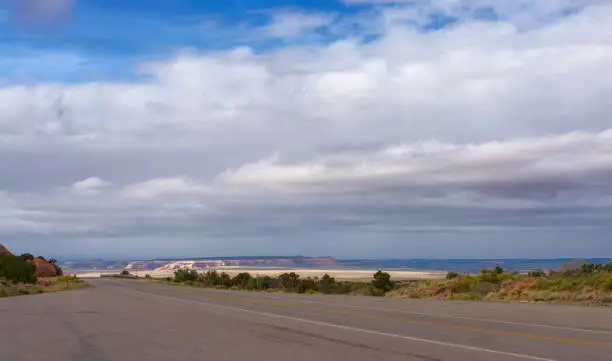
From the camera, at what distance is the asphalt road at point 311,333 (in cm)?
1286

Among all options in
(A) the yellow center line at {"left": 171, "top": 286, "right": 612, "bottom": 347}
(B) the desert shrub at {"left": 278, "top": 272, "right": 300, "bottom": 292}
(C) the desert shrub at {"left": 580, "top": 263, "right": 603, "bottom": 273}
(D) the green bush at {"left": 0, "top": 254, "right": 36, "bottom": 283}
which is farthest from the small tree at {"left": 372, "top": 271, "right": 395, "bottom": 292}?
(D) the green bush at {"left": 0, "top": 254, "right": 36, "bottom": 283}

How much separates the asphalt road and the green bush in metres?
40.2

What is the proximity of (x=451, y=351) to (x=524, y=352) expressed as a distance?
128cm

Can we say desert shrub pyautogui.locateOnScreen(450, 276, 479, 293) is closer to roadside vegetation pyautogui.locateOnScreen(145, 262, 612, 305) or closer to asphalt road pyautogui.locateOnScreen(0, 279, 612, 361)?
roadside vegetation pyautogui.locateOnScreen(145, 262, 612, 305)

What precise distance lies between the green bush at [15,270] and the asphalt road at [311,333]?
1584 inches

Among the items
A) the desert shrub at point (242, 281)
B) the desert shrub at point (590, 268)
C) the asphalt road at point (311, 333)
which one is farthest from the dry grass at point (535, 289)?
the desert shrub at point (242, 281)

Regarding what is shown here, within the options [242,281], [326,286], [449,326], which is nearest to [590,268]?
[449,326]

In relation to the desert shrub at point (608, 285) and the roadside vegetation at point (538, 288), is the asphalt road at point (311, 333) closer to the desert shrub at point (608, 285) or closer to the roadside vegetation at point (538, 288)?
the roadside vegetation at point (538, 288)

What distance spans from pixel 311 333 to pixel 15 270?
53897 mm

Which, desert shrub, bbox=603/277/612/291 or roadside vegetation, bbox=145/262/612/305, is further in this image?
roadside vegetation, bbox=145/262/612/305

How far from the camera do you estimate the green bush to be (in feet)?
205

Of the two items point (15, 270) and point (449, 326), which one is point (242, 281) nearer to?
point (15, 270)

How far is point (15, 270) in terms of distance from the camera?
2502 inches

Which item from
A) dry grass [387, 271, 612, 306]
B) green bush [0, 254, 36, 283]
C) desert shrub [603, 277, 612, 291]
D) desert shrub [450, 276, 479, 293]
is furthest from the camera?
green bush [0, 254, 36, 283]
